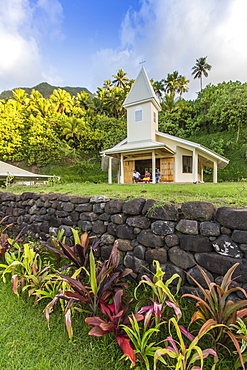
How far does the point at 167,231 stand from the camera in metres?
2.37

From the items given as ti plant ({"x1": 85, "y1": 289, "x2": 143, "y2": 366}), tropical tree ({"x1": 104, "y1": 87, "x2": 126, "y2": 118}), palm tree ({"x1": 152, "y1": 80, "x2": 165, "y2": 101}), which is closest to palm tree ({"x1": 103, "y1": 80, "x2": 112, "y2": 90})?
tropical tree ({"x1": 104, "y1": 87, "x2": 126, "y2": 118})

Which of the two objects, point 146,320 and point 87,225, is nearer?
point 146,320

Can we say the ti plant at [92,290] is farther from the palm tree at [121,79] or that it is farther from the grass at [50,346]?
the palm tree at [121,79]

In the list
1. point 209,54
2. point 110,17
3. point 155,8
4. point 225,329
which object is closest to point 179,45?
point 155,8

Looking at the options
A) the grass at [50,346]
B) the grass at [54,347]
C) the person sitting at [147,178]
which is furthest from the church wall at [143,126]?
the grass at [50,346]

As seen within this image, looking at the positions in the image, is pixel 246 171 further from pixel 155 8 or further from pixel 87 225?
pixel 87 225

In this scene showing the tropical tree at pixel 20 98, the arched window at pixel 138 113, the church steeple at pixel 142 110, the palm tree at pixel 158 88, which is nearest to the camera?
the church steeple at pixel 142 110

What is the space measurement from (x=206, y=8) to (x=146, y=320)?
8537mm

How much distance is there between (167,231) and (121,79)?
3400cm

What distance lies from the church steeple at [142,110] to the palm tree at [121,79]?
23.0 meters

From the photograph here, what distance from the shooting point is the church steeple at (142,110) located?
1058 cm

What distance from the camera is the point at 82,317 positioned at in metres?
2.25

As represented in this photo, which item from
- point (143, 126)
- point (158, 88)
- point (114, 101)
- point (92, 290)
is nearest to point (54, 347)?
point (92, 290)

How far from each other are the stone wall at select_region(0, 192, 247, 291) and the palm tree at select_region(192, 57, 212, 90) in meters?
36.1
